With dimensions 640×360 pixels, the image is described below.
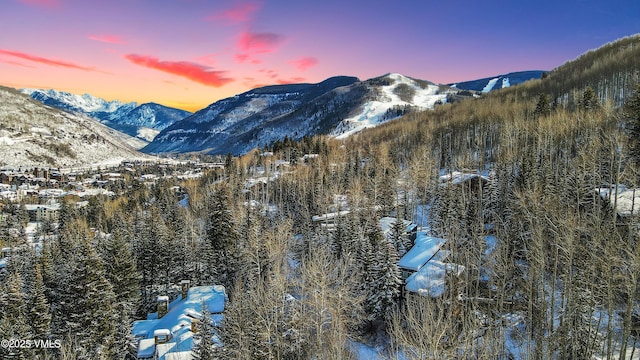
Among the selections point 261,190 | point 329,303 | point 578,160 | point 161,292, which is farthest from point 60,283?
point 578,160

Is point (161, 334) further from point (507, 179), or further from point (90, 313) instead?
point (507, 179)

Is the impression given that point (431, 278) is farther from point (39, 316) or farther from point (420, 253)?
point (39, 316)

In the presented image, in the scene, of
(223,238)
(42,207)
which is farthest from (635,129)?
(42,207)

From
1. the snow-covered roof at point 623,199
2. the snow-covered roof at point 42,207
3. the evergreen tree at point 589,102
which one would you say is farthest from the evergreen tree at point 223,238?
the snow-covered roof at point 42,207

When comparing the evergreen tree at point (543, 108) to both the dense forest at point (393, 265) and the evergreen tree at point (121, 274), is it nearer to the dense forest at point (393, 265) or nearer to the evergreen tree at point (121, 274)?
the dense forest at point (393, 265)

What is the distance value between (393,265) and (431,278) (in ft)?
11.9

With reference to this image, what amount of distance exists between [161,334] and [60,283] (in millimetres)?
27253

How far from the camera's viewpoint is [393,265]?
112 ft

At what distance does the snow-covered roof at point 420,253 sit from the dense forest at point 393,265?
1564 mm

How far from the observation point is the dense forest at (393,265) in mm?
23188

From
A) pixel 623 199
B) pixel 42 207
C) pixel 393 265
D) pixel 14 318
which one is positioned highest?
pixel 623 199

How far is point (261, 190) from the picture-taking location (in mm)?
86562

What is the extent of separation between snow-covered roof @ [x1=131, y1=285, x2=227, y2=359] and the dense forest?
5.91ft

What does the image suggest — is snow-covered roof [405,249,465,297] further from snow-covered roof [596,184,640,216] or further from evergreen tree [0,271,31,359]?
evergreen tree [0,271,31,359]
